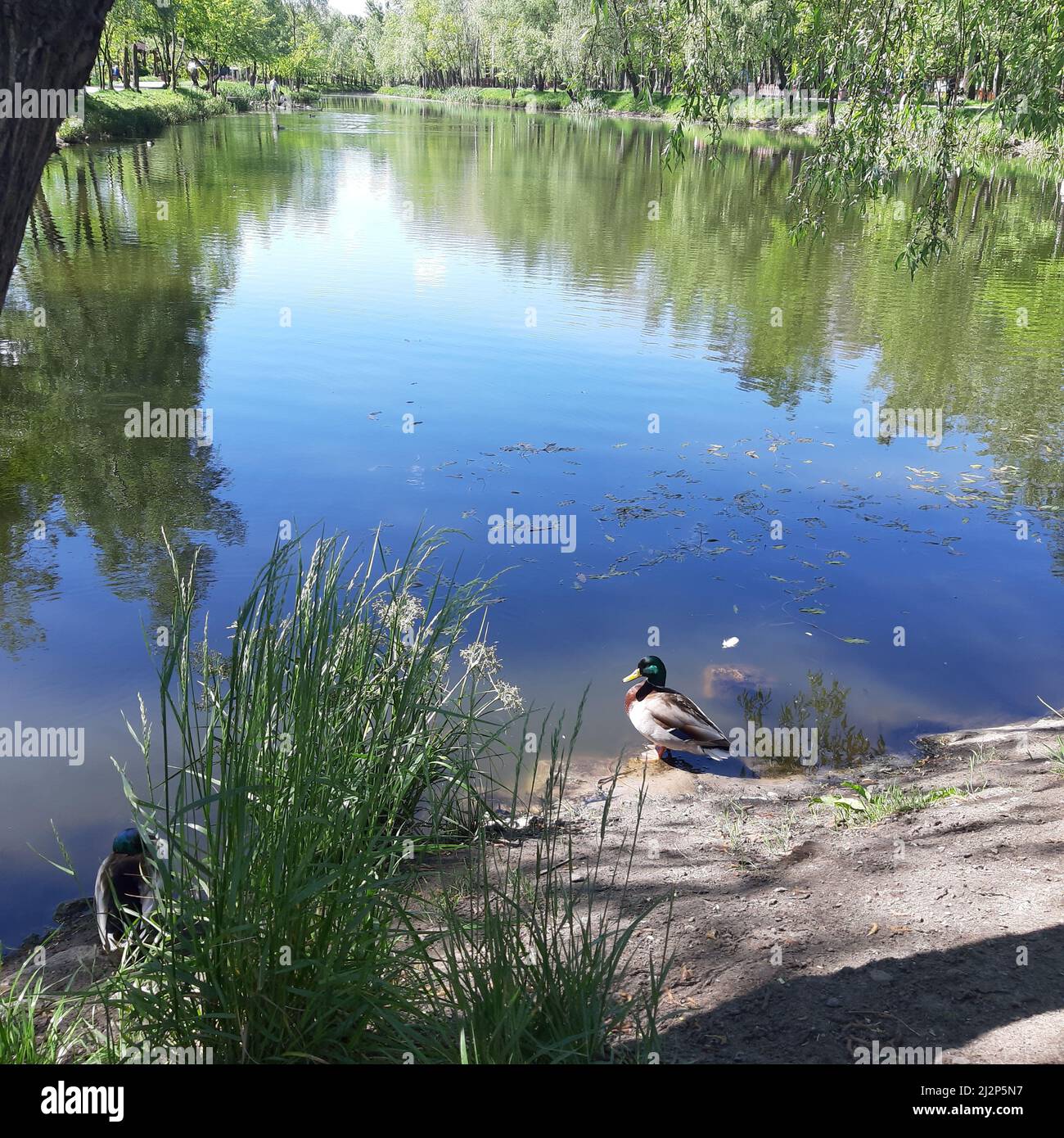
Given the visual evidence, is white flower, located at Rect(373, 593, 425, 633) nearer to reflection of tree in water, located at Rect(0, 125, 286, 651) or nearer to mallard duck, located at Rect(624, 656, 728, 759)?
mallard duck, located at Rect(624, 656, 728, 759)

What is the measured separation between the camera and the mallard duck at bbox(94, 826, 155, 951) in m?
3.55

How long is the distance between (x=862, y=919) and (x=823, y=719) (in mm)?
2773

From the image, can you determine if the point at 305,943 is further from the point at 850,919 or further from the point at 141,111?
the point at 141,111

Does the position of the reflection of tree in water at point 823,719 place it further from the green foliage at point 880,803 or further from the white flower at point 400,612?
the white flower at point 400,612

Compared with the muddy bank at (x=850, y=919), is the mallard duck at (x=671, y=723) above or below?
below

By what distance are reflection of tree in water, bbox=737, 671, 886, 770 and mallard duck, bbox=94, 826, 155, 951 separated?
11.1ft

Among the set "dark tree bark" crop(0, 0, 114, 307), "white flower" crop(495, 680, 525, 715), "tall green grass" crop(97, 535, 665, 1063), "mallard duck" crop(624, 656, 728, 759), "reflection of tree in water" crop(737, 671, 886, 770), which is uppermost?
"dark tree bark" crop(0, 0, 114, 307)

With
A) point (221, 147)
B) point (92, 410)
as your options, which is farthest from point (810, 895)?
point (221, 147)

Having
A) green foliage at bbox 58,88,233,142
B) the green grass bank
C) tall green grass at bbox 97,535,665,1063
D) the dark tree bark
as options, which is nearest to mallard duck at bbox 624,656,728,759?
tall green grass at bbox 97,535,665,1063

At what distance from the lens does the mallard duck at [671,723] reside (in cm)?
529

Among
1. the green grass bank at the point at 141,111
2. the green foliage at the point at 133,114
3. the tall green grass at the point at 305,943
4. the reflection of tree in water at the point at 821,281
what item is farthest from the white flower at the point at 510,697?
the green foliage at the point at 133,114

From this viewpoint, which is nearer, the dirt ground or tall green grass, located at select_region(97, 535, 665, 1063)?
tall green grass, located at select_region(97, 535, 665, 1063)

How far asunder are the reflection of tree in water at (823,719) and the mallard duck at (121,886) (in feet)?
A: 11.1

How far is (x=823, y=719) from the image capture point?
19.2 feet
